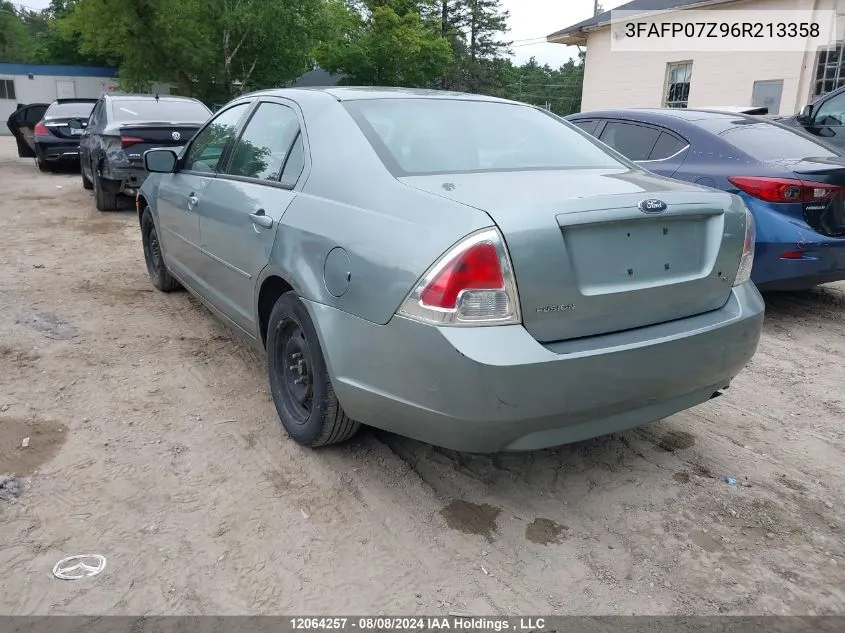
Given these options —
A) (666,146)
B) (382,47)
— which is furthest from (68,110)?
(382,47)

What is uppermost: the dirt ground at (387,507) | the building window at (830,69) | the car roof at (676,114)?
the building window at (830,69)

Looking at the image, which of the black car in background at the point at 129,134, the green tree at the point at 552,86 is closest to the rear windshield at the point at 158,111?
the black car in background at the point at 129,134

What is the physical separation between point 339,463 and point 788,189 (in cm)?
364

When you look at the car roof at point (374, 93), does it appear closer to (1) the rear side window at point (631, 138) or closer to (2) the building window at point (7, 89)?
(1) the rear side window at point (631, 138)

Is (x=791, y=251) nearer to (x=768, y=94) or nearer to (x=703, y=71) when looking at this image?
(x=768, y=94)

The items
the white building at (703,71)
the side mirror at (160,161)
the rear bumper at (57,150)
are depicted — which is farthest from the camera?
the rear bumper at (57,150)

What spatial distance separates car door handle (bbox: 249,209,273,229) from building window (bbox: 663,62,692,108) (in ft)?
51.0

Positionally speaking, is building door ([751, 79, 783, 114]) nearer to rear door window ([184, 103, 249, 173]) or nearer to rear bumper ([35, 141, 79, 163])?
rear door window ([184, 103, 249, 173])

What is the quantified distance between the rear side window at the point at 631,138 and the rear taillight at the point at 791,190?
3.78 feet

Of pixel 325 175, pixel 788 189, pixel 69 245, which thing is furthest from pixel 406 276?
pixel 69 245

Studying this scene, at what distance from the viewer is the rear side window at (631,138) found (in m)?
5.65

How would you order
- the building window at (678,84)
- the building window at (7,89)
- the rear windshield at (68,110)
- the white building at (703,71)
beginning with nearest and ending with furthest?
the white building at (703,71)
the rear windshield at (68,110)
the building window at (678,84)
the building window at (7,89)

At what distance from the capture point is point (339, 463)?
3.03m

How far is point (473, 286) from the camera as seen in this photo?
7.22 feet
